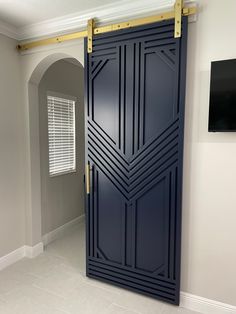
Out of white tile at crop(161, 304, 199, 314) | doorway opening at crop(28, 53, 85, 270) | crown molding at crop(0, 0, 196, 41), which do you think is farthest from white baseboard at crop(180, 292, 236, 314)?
crown molding at crop(0, 0, 196, 41)

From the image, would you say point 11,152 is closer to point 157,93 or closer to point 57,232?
point 57,232

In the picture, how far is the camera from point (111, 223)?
2486 mm

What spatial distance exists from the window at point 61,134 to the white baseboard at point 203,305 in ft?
7.91

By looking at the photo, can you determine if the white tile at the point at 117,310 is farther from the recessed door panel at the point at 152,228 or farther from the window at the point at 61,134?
the window at the point at 61,134

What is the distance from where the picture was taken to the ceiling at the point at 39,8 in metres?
2.22

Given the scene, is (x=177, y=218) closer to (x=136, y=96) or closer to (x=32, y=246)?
(x=136, y=96)

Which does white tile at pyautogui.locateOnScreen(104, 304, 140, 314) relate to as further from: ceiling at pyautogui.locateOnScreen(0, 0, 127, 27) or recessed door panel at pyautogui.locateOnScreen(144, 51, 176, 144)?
ceiling at pyautogui.locateOnScreen(0, 0, 127, 27)

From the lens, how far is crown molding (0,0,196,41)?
2148 millimetres

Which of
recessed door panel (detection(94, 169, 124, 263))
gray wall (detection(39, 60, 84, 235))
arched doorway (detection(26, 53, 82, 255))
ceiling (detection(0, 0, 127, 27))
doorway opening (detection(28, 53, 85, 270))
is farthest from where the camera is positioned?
gray wall (detection(39, 60, 84, 235))

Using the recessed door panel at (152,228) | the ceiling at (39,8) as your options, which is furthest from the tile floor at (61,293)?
the ceiling at (39,8)

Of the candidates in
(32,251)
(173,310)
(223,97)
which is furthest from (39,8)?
(173,310)

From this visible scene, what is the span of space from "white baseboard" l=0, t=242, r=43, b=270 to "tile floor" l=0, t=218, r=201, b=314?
69 millimetres

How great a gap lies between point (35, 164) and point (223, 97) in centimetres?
234

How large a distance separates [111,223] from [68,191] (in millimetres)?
1699
